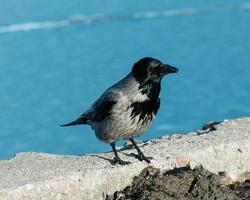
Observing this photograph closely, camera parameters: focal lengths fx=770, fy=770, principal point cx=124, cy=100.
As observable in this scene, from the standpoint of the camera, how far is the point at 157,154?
460 cm

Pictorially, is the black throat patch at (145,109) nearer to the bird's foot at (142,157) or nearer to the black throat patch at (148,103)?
the black throat patch at (148,103)

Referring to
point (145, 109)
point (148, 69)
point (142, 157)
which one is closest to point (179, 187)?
point (142, 157)

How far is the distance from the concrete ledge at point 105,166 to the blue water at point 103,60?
3.59 metres

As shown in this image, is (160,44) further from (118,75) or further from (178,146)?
(178,146)

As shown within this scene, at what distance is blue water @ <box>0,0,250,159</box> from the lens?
9.23 m

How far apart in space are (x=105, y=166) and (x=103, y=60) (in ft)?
24.6

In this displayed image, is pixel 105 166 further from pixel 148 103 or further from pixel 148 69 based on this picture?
pixel 148 69

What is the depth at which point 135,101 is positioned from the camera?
4547mm

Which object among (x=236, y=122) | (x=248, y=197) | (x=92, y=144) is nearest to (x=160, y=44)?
(x=92, y=144)

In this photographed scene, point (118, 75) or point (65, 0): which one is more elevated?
point (65, 0)

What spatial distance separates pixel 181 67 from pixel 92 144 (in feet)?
10.0

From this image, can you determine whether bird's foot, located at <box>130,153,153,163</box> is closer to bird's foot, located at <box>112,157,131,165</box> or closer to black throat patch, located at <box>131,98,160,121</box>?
bird's foot, located at <box>112,157,131,165</box>

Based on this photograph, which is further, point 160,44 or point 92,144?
point 160,44

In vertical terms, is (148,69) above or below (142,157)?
above
